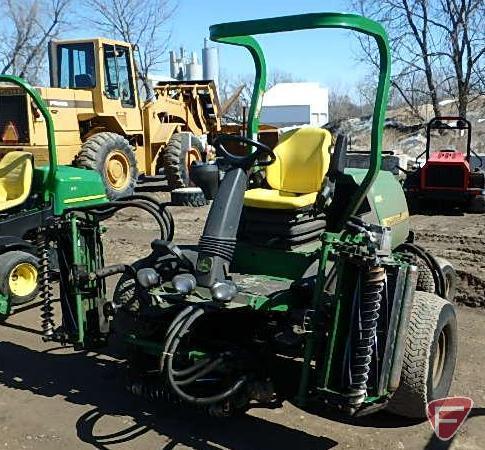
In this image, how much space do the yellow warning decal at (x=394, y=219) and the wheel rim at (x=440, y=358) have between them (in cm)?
112

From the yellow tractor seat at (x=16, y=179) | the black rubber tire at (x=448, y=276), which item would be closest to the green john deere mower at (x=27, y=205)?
the yellow tractor seat at (x=16, y=179)

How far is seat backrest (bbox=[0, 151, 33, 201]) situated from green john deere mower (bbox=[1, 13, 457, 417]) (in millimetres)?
2248

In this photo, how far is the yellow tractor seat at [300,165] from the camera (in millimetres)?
4398

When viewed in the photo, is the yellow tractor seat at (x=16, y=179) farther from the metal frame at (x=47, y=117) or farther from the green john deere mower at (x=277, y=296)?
the green john deere mower at (x=277, y=296)

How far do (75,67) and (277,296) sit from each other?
9509 mm

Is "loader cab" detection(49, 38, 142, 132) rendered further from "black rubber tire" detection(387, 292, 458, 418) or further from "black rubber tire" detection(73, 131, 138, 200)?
"black rubber tire" detection(387, 292, 458, 418)

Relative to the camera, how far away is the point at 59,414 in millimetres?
3773

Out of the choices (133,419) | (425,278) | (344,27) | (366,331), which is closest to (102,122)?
(425,278)

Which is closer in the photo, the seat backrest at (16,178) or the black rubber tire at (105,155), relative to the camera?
the seat backrest at (16,178)

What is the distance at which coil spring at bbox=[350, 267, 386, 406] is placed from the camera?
3037 mm

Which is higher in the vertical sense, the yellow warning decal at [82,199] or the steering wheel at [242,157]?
the steering wheel at [242,157]

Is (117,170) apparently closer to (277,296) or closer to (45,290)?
(45,290)

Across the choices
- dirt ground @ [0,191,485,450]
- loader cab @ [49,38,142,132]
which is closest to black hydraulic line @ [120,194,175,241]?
dirt ground @ [0,191,485,450]

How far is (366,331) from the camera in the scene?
305cm
